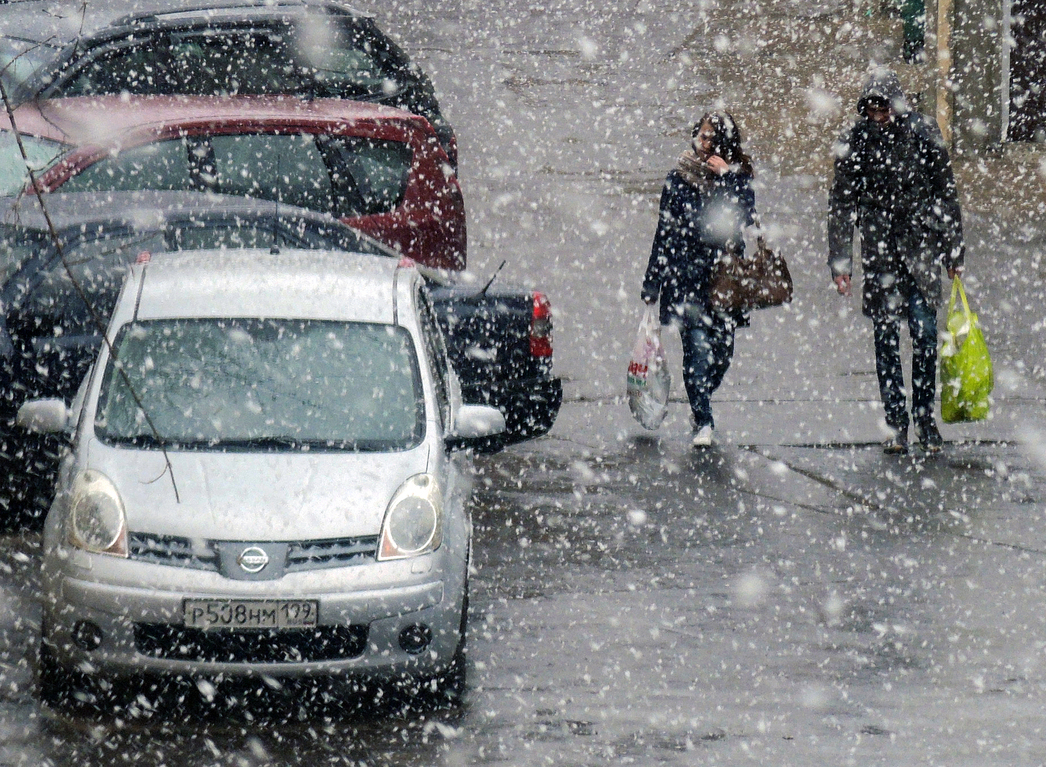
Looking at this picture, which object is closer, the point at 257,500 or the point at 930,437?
the point at 257,500

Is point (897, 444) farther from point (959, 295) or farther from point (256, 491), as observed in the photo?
point (256, 491)

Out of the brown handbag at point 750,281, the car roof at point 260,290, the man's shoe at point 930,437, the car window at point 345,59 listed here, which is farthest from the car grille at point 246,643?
the car window at point 345,59

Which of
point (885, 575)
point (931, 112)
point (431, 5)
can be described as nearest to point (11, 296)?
point (885, 575)

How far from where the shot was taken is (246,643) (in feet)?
18.8

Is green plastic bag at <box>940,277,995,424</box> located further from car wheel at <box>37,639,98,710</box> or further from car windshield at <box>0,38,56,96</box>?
car windshield at <box>0,38,56,96</box>

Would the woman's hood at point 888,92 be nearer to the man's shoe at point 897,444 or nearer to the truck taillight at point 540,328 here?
the man's shoe at point 897,444

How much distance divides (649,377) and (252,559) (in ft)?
14.6

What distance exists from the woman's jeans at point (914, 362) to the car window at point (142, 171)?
3.84 metres

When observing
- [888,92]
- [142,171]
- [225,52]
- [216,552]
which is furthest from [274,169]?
[216,552]

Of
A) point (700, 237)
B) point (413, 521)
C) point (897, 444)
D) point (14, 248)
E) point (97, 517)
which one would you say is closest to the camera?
point (97, 517)

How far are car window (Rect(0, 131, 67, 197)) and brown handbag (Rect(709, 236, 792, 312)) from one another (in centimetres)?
369

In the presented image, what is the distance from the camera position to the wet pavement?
5.74 metres

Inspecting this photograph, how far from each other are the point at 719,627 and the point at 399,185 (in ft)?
13.1

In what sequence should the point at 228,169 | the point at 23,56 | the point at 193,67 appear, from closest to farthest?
the point at 228,169 < the point at 23,56 < the point at 193,67
